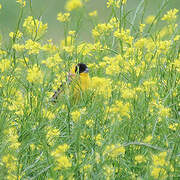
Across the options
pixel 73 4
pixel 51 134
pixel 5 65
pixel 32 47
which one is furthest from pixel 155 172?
pixel 5 65

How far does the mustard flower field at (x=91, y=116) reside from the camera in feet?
8.51

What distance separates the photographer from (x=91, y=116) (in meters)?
3.13

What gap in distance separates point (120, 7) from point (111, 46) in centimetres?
41

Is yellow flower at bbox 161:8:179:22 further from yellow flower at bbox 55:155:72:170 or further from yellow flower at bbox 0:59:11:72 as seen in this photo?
yellow flower at bbox 55:155:72:170

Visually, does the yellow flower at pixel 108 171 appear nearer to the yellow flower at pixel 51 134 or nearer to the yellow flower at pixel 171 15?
the yellow flower at pixel 51 134

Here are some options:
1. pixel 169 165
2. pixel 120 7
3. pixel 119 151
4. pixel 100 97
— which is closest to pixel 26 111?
pixel 100 97

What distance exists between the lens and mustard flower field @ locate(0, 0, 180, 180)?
102 inches

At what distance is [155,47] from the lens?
354 cm

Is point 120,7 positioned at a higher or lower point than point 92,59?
higher

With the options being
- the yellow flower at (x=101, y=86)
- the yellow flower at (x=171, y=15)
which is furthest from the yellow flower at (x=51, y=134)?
the yellow flower at (x=171, y=15)

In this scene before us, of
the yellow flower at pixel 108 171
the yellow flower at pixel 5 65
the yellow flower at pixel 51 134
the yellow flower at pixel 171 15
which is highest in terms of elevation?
the yellow flower at pixel 171 15

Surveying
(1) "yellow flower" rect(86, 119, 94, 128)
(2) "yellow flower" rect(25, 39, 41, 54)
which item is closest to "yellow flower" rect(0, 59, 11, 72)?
(2) "yellow flower" rect(25, 39, 41, 54)

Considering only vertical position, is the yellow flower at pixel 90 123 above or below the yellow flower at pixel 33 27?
below

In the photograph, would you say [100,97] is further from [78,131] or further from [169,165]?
[169,165]
